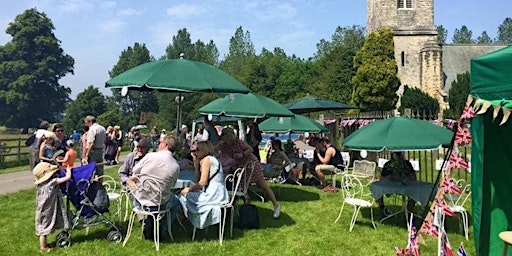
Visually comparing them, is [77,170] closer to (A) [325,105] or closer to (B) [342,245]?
(B) [342,245]

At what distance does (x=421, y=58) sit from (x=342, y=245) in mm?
29304

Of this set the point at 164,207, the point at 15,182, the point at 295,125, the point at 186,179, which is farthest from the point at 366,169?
the point at 15,182

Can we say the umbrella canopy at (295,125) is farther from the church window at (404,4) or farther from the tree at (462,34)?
the tree at (462,34)

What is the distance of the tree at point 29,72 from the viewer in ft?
182

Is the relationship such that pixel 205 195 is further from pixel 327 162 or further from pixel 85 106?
pixel 85 106

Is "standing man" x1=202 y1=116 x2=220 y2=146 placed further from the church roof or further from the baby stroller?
the church roof

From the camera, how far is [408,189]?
6.75 m

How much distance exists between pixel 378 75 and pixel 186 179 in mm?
26214

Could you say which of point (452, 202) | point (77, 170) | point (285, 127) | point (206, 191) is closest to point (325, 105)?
point (285, 127)

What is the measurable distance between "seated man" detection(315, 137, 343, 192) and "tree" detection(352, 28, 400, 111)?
21.5 meters

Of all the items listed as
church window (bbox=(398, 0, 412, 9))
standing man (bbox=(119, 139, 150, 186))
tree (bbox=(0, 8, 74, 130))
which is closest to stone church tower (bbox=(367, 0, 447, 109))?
church window (bbox=(398, 0, 412, 9))

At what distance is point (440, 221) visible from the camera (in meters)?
4.71

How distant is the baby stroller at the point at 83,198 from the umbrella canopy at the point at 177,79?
4.46ft

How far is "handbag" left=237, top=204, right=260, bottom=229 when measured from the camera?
682 cm
